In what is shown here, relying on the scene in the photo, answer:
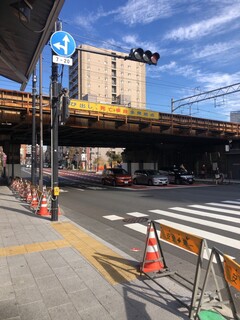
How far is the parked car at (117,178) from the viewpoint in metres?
28.5

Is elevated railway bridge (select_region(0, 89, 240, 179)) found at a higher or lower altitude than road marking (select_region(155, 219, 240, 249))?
higher

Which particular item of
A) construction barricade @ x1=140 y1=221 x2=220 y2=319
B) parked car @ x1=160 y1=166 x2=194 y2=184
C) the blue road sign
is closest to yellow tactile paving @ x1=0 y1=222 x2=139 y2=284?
construction barricade @ x1=140 y1=221 x2=220 y2=319

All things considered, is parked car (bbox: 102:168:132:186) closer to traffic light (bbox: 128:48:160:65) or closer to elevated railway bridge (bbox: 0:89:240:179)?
elevated railway bridge (bbox: 0:89:240:179)

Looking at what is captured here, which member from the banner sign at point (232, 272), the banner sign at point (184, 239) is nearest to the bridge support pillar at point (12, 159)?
the banner sign at point (184, 239)

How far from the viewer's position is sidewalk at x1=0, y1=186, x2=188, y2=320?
152 inches

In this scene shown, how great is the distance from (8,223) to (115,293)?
20.6 ft

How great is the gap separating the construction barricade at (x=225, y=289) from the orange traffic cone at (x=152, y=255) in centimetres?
145

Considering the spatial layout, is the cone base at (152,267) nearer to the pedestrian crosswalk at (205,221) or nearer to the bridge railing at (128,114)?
the pedestrian crosswalk at (205,221)

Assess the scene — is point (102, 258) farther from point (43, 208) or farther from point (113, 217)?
point (43, 208)

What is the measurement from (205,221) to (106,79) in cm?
11182

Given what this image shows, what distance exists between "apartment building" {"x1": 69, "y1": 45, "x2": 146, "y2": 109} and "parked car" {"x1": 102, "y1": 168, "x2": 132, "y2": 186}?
74.2 metres

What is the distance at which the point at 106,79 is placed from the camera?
384 ft

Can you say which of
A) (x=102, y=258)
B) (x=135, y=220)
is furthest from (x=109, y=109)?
(x=102, y=258)

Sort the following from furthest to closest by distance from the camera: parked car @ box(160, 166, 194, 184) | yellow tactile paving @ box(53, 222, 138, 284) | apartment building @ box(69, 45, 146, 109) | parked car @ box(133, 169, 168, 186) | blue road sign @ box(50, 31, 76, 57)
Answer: apartment building @ box(69, 45, 146, 109) < parked car @ box(160, 166, 194, 184) < parked car @ box(133, 169, 168, 186) < blue road sign @ box(50, 31, 76, 57) < yellow tactile paving @ box(53, 222, 138, 284)
